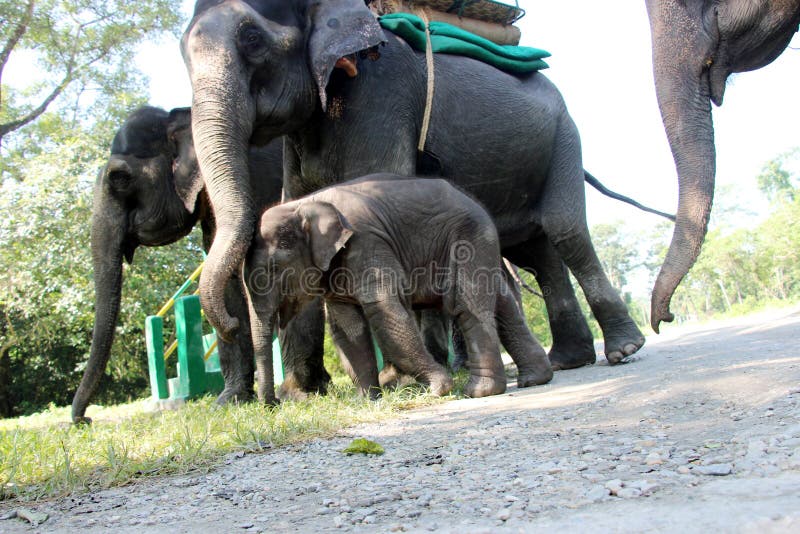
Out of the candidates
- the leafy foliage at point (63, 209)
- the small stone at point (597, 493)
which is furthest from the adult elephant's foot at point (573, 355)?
the leafy foliage at point (63, 209)

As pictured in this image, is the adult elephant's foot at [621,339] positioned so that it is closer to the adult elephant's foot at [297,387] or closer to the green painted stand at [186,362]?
the adult elephant's foot at [297,387]

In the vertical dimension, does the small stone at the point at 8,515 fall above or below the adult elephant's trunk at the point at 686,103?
Answer: below

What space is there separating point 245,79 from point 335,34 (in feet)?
2.26

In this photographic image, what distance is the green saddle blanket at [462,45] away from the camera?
5855mm

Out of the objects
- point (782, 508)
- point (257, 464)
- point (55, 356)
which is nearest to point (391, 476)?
point (257, 464)

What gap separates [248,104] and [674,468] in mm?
3613

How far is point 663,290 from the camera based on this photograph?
330 cm

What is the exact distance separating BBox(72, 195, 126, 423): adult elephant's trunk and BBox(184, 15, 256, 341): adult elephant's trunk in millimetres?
1880

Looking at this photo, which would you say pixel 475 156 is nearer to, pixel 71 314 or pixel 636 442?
pixel 636 442

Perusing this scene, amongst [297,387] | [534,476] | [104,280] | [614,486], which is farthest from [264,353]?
[614,486]

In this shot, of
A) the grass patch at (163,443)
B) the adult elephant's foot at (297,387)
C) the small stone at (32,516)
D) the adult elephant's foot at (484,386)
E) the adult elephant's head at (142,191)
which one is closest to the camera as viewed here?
the small stone at (32,516)

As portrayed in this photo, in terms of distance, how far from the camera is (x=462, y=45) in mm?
6367

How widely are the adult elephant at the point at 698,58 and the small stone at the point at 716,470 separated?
1.33m

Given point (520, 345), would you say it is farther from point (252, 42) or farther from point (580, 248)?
point (252, 42)
